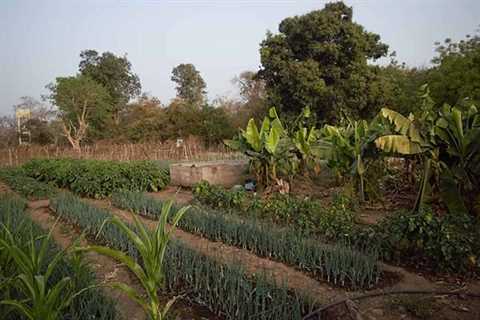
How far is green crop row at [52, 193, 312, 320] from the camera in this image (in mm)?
2439

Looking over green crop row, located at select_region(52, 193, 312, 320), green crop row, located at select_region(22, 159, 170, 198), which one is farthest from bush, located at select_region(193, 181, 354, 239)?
green crop row, located at select_region(22, 159, 170, 198)

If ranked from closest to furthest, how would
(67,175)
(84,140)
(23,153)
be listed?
(67,175), (23,153), (84,140)

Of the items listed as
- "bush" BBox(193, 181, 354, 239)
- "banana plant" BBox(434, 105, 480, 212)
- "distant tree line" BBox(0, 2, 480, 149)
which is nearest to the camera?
"bush" BBox(193, 181, 354, 239)

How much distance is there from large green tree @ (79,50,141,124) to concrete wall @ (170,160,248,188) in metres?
24.5

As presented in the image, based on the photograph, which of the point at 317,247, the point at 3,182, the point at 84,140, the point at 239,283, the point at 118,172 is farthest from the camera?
the point at 84,140

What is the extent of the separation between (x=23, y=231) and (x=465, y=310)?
4.51 m

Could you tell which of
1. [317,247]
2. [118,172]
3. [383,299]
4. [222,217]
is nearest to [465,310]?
Result: [383,299]

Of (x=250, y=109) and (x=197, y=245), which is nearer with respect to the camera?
(x=197, y=245)

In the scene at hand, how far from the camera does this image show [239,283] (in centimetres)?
262

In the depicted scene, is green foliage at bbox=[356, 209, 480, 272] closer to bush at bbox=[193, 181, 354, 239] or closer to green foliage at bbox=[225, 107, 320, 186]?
bush at bbox=[193, 181, 354, 239]

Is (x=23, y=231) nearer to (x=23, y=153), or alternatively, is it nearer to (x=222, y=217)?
(x=222, y=217)

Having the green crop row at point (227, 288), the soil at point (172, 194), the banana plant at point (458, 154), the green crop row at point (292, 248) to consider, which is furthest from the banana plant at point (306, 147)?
the green crop row at point (227, 288)

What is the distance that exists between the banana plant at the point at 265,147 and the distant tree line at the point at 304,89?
374cm

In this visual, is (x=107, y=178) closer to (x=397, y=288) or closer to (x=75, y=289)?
(x=75, y=289)
